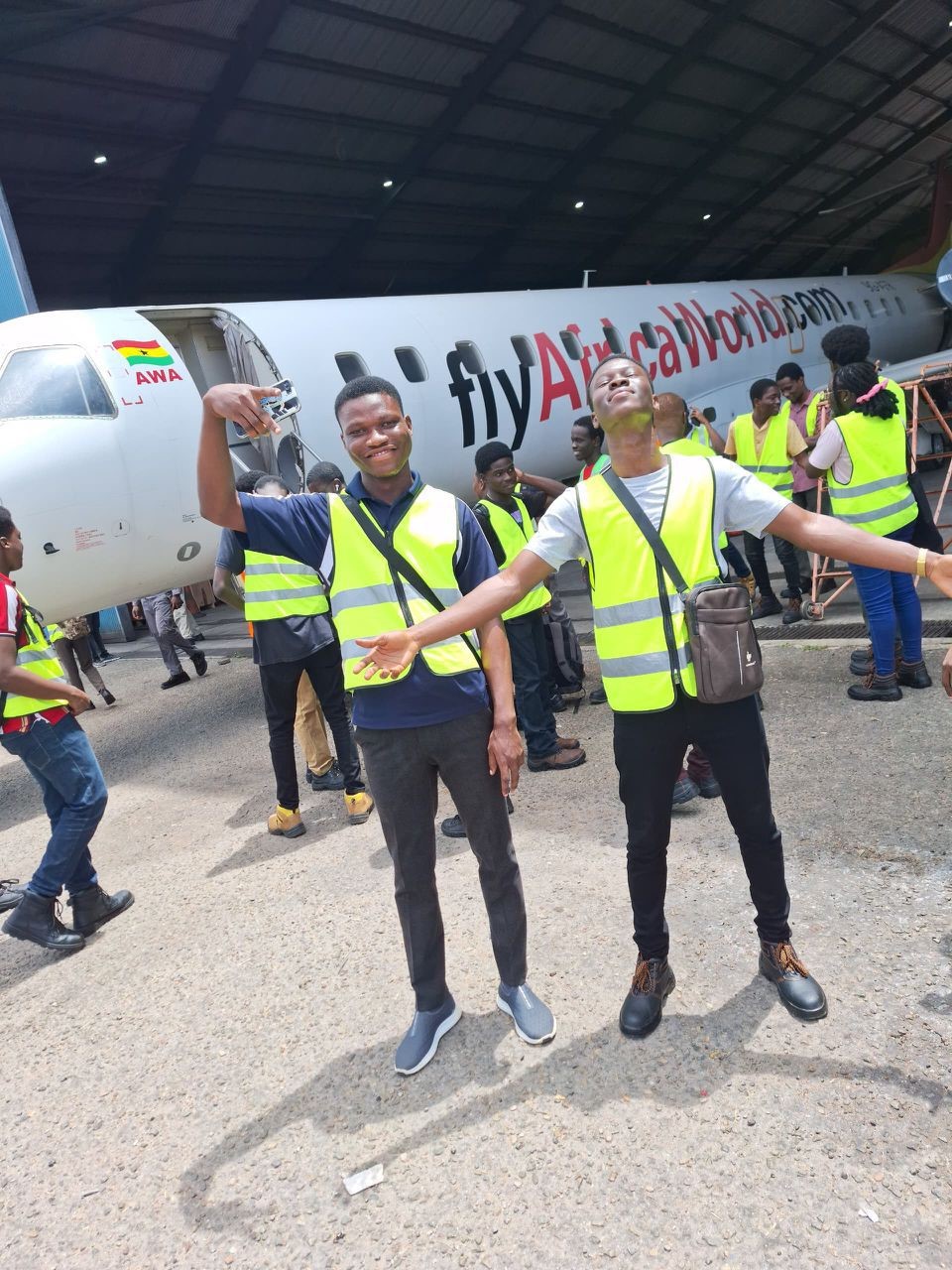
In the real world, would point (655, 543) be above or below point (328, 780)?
above

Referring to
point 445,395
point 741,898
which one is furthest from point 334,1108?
point 445,395

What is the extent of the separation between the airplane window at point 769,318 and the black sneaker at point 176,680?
1137cm

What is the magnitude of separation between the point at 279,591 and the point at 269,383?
171 inches

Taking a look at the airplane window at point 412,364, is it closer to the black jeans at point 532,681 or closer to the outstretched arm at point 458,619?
the black jeans at point 532,681

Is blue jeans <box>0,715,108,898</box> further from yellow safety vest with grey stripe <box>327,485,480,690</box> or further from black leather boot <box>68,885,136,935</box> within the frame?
yellow safety vest with grey stripe <box>327,485,480,690</box>

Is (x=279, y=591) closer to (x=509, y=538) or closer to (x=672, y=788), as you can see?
(x=509, y=538)

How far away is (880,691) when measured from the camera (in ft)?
16.7

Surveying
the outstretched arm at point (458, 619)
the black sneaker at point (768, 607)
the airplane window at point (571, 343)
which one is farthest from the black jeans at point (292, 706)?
the airplane window at point (571, 343)

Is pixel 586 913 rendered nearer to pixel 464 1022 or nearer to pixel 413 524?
pixel 464 1022

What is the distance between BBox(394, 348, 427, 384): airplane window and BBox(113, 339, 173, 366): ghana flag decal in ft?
8.63

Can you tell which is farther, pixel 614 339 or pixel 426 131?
pixel 426 131

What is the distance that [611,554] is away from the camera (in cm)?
261

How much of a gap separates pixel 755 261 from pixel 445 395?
75.0ft

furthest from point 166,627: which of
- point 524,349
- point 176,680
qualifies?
point 524,349
